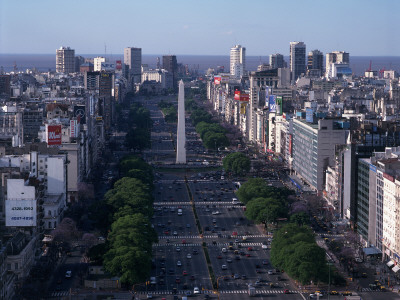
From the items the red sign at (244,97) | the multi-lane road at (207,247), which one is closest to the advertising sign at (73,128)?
the multi-lane road at (207,247)

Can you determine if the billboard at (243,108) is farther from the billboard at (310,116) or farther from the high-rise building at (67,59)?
the high-rise building at (67,59)

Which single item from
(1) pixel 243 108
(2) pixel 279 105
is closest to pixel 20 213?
(2) pixel 279 105

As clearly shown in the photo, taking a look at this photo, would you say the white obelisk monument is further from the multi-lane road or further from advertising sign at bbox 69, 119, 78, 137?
advertising sign at bbox 69, 119, 78, 137

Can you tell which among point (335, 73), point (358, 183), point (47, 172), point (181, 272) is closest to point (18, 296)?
point (181, 272)

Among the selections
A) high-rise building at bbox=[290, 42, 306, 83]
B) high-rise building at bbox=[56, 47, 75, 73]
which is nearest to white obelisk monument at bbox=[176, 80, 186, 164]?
high-rise building at bbox=[290, 42, 306, 83]

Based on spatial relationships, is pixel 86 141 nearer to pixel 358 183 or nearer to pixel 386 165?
pixel 358 183

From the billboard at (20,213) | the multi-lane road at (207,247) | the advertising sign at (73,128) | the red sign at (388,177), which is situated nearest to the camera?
the multi-lane road at (207,247)
